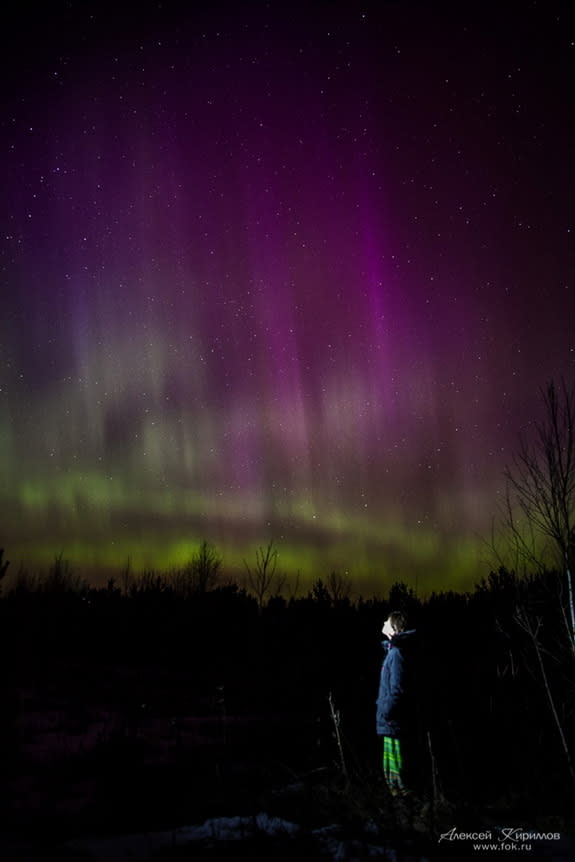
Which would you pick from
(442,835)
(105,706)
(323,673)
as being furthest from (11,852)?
(323,673)

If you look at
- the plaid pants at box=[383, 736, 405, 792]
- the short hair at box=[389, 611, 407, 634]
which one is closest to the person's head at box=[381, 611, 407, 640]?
the short hair at box=[389, 611, 407, 634]

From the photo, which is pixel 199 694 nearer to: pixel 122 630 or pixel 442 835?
pixel 122 630

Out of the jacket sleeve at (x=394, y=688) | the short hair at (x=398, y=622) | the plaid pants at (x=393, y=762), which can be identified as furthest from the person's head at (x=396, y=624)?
the plaid pants at (x=393, y=762)

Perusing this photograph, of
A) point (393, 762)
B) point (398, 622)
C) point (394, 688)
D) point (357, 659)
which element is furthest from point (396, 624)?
point (357, 659)

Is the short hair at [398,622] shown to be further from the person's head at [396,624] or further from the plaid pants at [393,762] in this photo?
the plaid pants at [393,762]

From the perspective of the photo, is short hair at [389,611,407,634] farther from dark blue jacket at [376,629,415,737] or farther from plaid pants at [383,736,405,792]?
plaid pants at [383,736,405,792]

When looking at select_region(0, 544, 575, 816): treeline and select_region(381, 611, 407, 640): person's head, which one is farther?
select_region(0, 544, 575, 816): treeline

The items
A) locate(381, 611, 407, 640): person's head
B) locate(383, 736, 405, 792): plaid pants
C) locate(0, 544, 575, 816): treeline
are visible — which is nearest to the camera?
locate(383, 736, 405, 792): plaid pants

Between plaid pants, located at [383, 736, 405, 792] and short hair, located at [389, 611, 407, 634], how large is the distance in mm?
1024

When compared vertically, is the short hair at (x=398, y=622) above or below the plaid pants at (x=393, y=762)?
above

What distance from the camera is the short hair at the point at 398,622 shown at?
559 centimetres

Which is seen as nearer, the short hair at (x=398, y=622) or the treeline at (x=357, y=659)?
the short hair at (x=398, y=622)

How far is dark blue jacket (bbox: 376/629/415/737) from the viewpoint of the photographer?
17.4ft

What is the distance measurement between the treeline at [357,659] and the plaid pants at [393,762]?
432 millimetres
